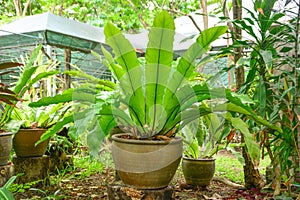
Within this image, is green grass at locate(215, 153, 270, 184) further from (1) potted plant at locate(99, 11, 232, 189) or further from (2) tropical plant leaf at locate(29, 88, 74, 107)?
(2) tropical plant leaf at locate(29, 88, 74, 107)

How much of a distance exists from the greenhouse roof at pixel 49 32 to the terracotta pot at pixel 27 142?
219cm

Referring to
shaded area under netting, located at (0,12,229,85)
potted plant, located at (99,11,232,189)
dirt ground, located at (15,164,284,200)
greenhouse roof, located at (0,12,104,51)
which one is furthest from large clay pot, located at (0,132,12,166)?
greenhouse roof, located at (0,12,104,51)

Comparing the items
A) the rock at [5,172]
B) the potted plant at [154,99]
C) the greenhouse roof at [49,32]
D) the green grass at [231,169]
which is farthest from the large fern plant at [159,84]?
the greenhouse roof at [49,32]

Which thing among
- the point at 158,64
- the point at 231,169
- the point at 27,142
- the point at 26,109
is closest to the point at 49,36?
the point at 26,109

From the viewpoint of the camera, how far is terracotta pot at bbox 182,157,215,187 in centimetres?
210

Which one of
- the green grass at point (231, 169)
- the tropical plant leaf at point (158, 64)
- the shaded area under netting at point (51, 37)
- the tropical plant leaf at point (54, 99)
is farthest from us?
the shaded area under netting at point (51, 37)

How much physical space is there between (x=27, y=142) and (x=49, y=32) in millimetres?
2449

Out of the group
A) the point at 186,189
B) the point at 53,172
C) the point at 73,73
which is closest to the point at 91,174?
the point at 53,172

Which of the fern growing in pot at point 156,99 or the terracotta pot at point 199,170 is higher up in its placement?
the fern growing in pot at point 156,99

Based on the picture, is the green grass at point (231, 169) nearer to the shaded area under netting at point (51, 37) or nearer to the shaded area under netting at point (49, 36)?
the shaded area under netting at point (51, 37)

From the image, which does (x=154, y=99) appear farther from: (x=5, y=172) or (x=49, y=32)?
(x=49, y=32)

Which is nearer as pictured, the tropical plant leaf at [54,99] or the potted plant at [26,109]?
the tropical plant leaf at [54,99]

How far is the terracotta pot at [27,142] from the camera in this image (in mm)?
2045

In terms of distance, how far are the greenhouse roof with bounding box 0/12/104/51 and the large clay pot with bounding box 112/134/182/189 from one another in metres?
3.08
